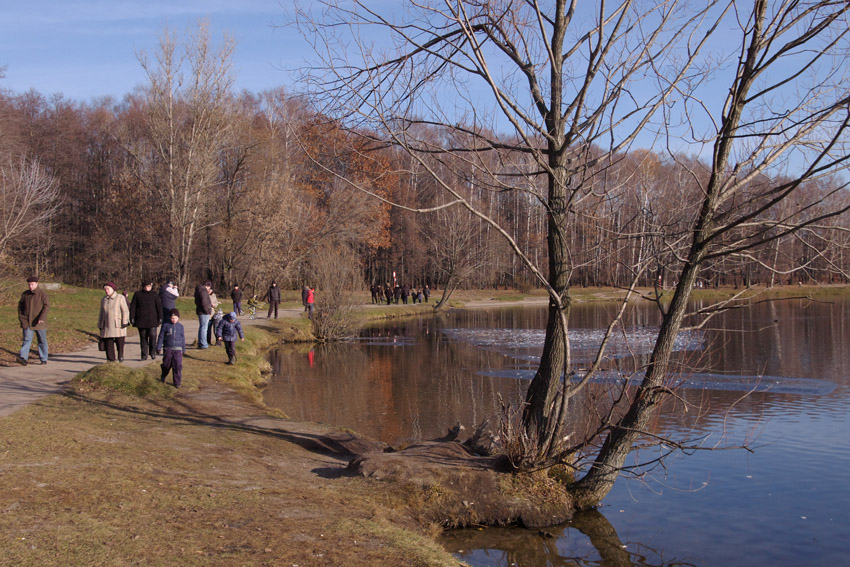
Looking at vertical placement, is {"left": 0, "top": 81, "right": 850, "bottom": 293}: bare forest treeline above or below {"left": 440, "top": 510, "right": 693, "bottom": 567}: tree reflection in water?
above

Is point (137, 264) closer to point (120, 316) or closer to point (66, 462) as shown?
point (120, 316)

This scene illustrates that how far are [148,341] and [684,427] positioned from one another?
41.9 ft

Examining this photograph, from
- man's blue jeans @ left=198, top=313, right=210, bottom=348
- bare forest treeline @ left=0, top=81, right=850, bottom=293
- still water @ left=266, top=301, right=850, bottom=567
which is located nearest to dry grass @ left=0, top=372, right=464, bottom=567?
still water @ left=266, top=301, right=850, bottom=567

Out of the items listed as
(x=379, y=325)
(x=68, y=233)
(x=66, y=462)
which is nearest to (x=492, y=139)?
(x=66, y=462)

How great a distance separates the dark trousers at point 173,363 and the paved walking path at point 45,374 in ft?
5.72

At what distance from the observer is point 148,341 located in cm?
1814

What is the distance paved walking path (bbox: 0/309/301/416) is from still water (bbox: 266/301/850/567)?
4268mm

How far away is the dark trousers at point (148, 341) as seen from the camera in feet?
57.3

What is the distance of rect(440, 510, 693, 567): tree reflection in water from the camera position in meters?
7.74

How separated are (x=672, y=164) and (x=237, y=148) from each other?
4193cm

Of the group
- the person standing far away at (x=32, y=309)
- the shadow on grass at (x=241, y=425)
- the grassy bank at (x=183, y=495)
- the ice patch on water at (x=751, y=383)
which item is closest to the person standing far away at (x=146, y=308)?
the person standing far away at (x=32, y=309)

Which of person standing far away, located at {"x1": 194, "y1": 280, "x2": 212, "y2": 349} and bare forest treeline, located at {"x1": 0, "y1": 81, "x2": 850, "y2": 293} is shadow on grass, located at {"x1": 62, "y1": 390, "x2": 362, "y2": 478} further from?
bare forest treeline, located at {"x1": 0, "y1": 81, "x2": 850, "y2": 293}

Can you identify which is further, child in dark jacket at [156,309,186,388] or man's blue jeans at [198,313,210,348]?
man's blue jeans at [198,313,210,348]

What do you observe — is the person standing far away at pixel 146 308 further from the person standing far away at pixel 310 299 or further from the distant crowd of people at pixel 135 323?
the person standing far away at pixel 310 299
